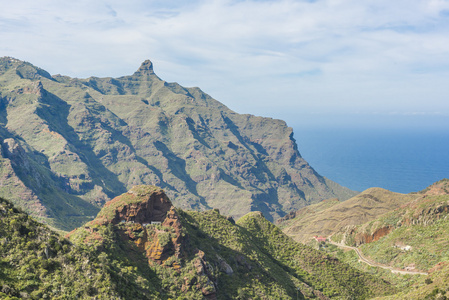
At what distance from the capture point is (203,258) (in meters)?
76.5

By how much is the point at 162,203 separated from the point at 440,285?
180 ft

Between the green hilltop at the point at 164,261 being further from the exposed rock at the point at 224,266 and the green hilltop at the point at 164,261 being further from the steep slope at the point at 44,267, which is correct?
the exposed rock at the point at 224,266

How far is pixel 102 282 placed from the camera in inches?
2035

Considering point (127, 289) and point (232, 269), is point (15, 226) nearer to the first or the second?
point (127, 289)

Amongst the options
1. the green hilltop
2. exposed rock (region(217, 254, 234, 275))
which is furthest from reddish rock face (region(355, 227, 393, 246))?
exposed rock (region(217, 254, 234, 275))

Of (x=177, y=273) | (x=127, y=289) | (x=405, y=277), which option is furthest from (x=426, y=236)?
(x=127, y=289)

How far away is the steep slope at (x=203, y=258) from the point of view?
2773 inches

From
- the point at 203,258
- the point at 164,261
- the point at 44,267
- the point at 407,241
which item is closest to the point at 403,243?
the point at 407,241

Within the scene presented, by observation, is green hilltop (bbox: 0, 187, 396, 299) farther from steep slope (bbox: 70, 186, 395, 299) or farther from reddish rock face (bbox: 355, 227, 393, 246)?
reddish rock face (bbox: 355, 227, 393, 246)

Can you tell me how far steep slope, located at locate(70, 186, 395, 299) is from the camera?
70.4 metres

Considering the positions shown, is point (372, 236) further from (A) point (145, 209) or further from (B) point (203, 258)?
(A) point (145, 209)

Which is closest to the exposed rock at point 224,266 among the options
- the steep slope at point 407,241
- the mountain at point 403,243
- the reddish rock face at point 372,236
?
the mountain at point 403,243

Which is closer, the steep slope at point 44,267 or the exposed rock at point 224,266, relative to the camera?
the steep slope at point 44,267

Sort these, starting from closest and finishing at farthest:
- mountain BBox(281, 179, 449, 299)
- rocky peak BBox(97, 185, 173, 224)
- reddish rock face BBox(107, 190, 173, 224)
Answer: rocky peak BBox(97, 185, 173, 224)
reddish rock face BBox(107, 190, 173, 224)
mountain BBox(281, 179, 449, 299)
